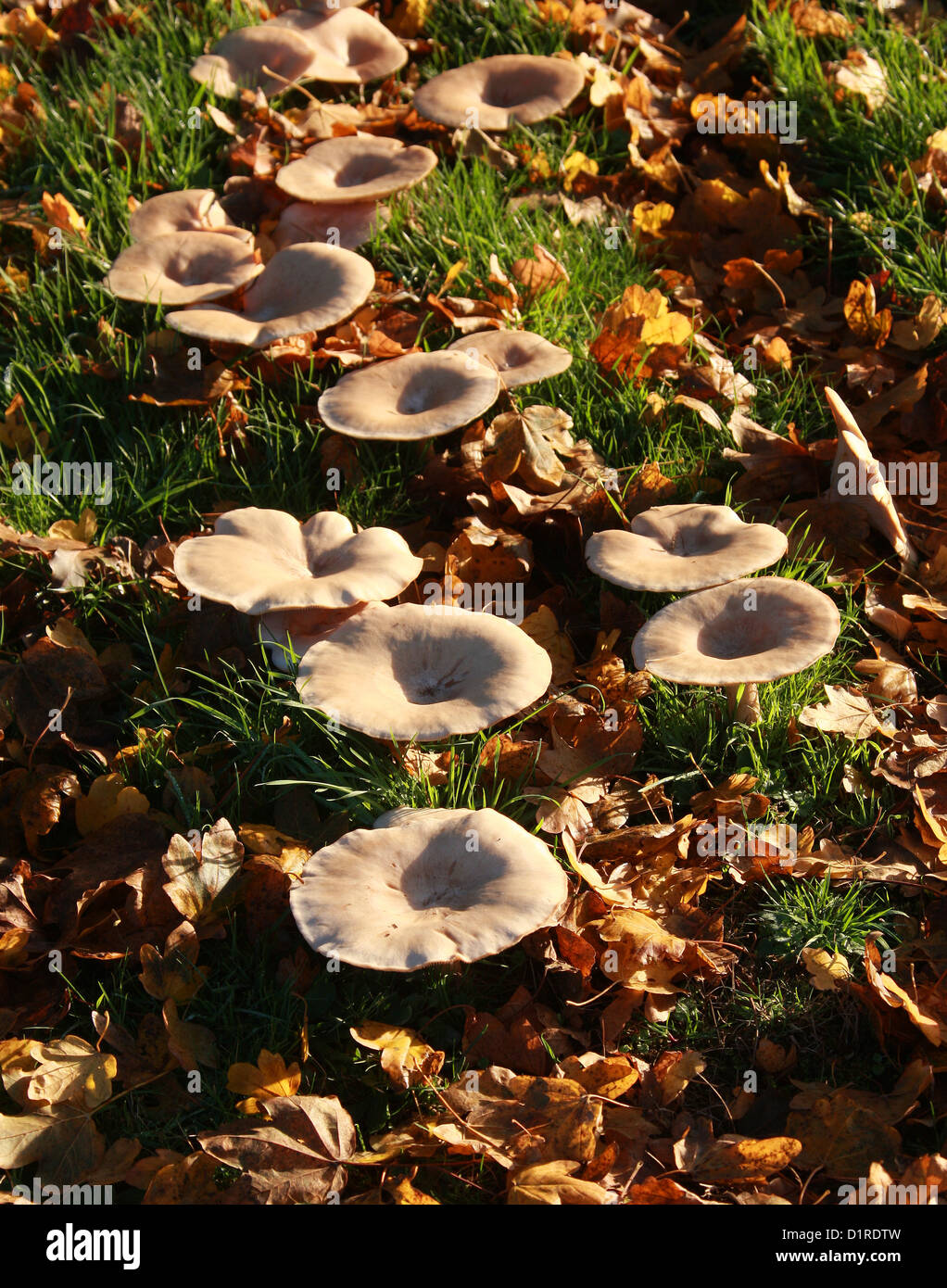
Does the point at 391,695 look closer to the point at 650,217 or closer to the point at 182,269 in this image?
the point at 182,269

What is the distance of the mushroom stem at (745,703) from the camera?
3.52 meters

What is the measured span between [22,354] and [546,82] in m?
2.92

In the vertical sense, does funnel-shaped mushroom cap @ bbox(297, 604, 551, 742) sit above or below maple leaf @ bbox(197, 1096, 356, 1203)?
above

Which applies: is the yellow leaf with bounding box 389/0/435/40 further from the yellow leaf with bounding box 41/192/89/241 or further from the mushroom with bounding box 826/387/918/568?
the mushroom with bounding box 826/387/918/568

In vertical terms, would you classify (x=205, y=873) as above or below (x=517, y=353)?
below

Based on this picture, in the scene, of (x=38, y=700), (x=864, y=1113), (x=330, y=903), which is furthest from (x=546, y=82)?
(x=864, y=1113)

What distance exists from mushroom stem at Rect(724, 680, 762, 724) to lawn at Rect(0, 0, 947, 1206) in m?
0.05

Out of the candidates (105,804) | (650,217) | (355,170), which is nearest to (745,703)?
(105,804)

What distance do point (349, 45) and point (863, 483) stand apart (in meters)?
3.81

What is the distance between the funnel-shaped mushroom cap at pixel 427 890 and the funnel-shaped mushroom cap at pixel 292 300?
85.0 inches

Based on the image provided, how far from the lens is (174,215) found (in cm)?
496

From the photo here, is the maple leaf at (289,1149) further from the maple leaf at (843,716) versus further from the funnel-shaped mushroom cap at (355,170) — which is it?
the funnel-shaped mushroom cap at (355,170)

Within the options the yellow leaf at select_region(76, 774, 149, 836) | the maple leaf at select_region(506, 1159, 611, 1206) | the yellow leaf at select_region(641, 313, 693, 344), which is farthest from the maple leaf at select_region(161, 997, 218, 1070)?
the yellow leaf at select_region(641, 313, 693, 344)

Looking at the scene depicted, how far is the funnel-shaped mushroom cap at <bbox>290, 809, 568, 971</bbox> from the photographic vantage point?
2.62 meters
